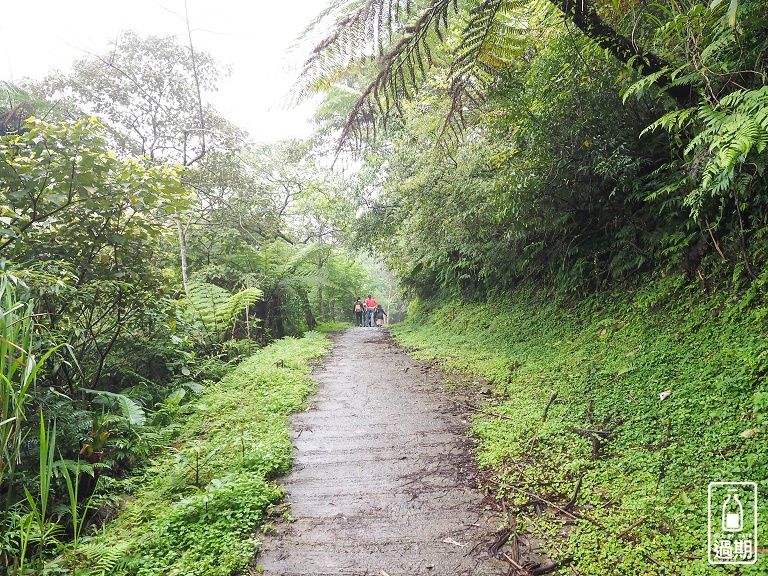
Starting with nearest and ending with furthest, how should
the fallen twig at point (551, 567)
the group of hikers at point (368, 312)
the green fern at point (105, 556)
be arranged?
the fallen twig at point (551, 567) → the green fern at point (105, 556) → the group of hikers at point (368, 312)

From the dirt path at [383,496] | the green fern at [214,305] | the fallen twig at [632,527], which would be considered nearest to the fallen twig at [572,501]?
the fallen twig at [632,527]

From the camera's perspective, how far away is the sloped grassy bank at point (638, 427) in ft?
6.37

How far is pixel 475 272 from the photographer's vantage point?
8570mm

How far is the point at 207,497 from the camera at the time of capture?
8.26ft

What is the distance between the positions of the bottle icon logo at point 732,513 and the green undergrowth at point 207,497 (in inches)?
92.2

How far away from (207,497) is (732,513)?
2.87 meters

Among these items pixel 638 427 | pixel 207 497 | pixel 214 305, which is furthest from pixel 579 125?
pixel 214 305

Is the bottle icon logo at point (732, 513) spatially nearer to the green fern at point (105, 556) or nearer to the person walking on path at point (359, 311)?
the green fern at point (105, 556)

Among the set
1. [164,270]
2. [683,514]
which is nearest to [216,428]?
[164,270]

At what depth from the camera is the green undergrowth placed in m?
2.12

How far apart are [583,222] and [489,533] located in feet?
12.7

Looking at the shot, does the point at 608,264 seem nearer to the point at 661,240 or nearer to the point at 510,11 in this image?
the point at 661,240

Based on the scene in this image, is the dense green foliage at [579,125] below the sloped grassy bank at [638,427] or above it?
above

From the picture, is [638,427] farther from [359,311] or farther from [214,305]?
[359,311]
